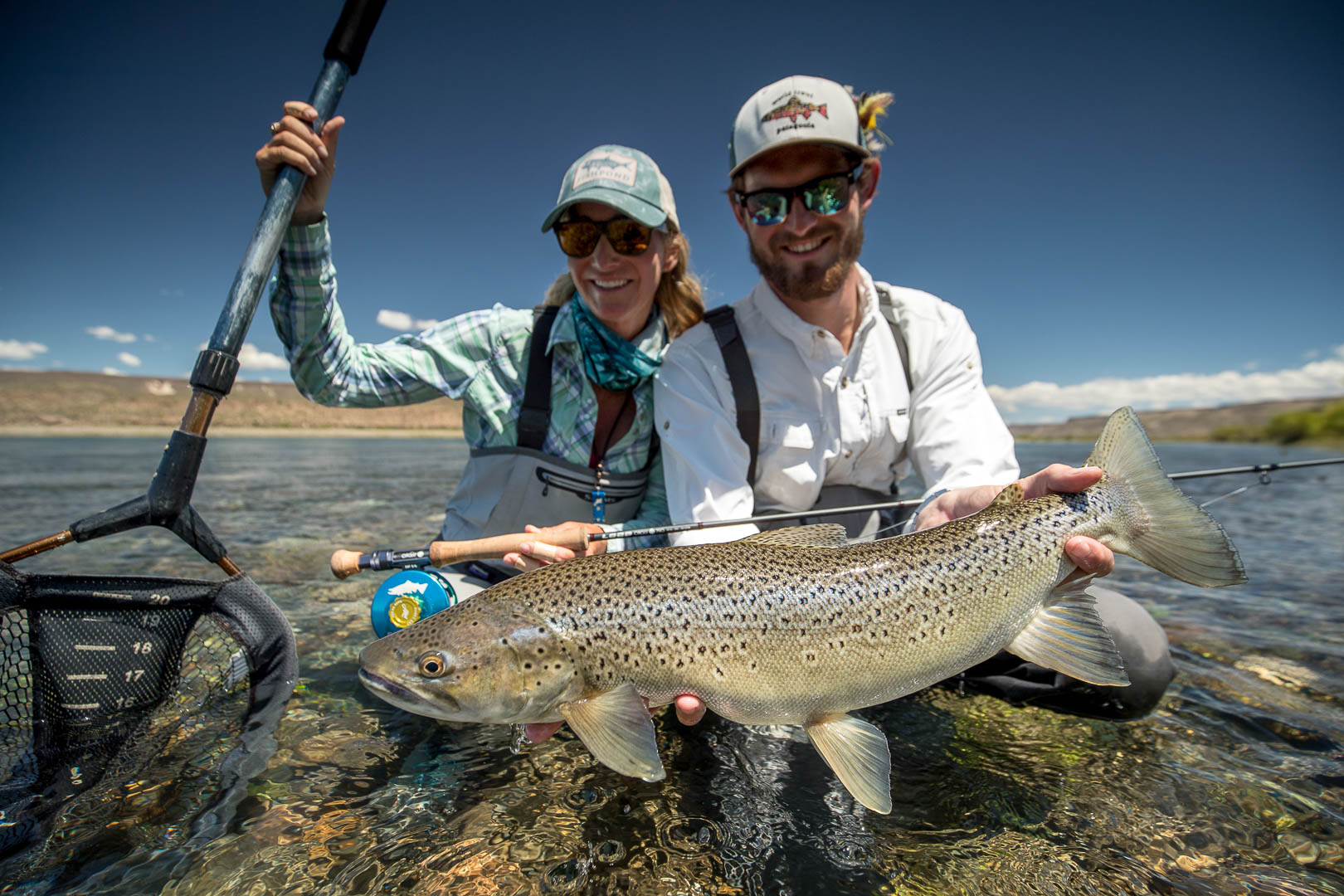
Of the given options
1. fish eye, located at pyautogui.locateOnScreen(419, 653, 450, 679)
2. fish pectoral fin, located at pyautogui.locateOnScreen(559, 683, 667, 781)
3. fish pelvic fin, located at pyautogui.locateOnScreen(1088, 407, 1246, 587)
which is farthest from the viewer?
fish pelvic fin, located at pyautogui.locateOnScreen(1088, 407, 1246, 587)

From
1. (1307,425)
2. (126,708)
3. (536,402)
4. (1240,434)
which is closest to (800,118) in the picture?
(536,402)

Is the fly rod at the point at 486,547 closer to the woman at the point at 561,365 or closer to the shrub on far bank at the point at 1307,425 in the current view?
the woman at the point at 561,365

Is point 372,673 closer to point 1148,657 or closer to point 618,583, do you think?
point 618,583

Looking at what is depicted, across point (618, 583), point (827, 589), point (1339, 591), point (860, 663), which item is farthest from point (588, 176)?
point (1339, 591)

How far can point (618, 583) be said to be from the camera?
2.63 meters

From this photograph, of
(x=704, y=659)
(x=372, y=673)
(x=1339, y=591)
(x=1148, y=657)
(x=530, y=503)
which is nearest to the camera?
(x=372, y=673)

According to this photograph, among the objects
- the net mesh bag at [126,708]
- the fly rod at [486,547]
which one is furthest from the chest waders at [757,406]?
the net mesh bag at [126,708]

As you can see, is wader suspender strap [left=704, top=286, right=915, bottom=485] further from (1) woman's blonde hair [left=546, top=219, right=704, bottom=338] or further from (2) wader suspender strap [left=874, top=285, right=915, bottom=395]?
(1) woman's blonde hair [left=546, top=219, right=704, bottom=338]

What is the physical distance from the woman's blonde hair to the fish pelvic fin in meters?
2.59

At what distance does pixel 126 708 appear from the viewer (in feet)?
10.4

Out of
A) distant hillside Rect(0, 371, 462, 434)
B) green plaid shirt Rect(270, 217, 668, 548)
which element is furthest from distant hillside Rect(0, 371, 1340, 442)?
green plaid shirt Rect(270, 217, 668, 548)

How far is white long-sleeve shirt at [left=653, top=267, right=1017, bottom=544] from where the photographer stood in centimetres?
396

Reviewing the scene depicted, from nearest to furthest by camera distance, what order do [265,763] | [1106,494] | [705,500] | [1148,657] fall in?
[1106,494] < [265,763] < [1148,657] < [705,500]

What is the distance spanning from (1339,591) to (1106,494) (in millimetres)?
6384
